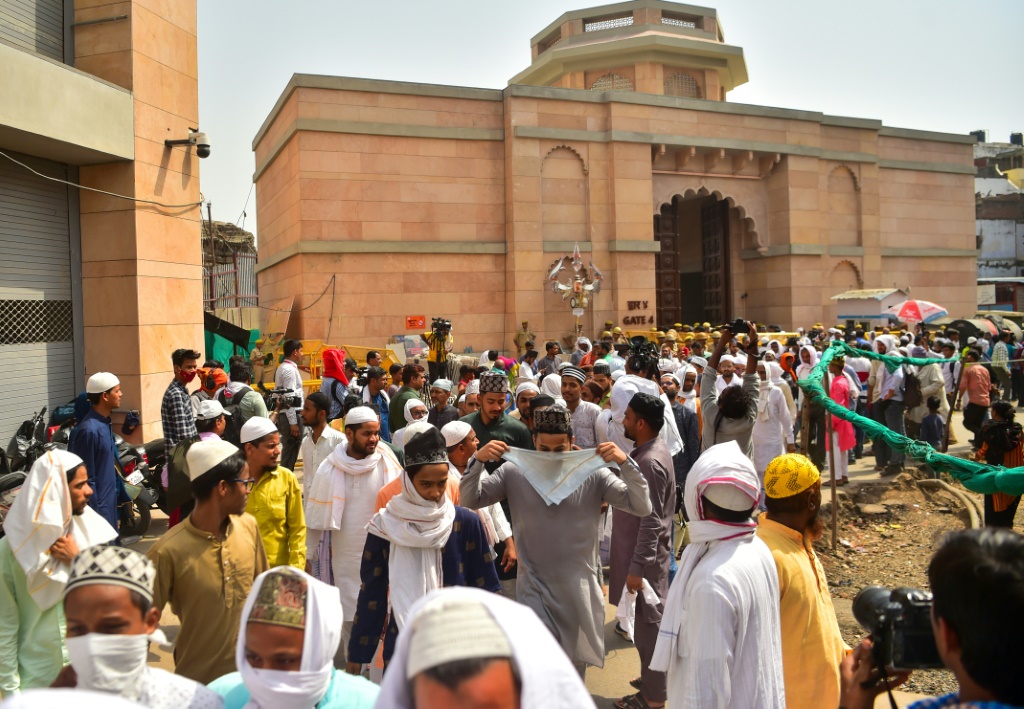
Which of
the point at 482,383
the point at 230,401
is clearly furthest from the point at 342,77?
the point at 482,383

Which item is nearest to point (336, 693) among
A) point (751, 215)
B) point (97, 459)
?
point (97, 459)

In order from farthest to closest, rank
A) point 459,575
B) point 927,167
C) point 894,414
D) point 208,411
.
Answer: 1. point 927,167
2. point 894,414
3. point 208,411
4. point 459,575

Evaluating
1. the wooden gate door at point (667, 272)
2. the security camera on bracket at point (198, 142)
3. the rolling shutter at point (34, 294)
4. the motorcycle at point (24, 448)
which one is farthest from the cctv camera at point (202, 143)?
the wooden gate door at point (667, 272)

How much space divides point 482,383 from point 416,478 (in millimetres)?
2044

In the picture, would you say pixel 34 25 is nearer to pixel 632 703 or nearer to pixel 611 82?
pixel 632 703

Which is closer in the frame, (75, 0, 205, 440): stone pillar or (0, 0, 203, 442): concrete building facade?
(0, 0, 203, 442): concrete building facade

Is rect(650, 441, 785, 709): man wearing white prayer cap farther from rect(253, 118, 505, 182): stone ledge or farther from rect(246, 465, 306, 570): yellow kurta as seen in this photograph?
rect(253, 118, 505, 182): stone ledge

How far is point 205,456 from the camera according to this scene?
3059 mm

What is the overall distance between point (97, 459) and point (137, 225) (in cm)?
508

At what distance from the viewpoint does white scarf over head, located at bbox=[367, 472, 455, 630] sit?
3232 millimetres

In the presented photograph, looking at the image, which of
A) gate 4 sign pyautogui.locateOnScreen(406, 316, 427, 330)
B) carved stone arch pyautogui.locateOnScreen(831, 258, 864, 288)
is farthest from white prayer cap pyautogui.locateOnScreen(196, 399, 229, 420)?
carved stone arch pyautogui.locateOnScreen(831, 258, 864, 288)

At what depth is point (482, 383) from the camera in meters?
5.23

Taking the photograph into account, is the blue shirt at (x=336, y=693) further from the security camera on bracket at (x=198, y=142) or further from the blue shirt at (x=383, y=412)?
the security camera on bracket at (x=198, y=142)

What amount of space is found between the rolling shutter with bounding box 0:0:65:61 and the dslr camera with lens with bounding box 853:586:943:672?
912 centimetres
